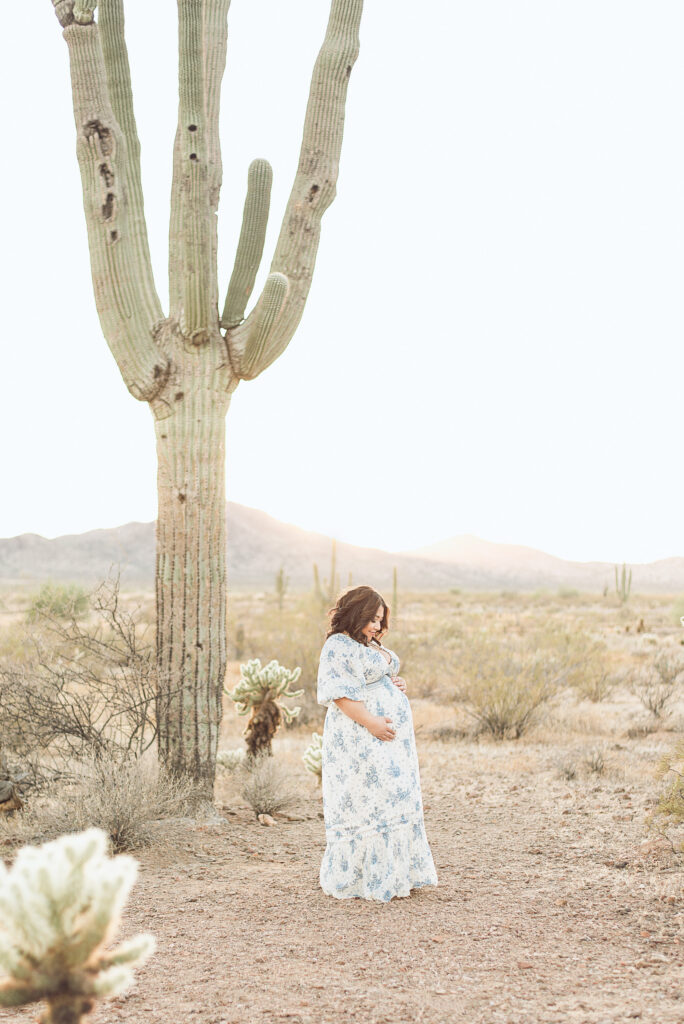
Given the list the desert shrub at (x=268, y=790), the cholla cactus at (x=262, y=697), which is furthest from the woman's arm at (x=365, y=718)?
the cholla cactus at (x=262, y=697)

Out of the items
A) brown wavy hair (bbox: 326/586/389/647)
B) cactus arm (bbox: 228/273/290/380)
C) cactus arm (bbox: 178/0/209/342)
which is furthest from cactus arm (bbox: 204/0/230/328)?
brown wavy hair (bbox: 326/586/389/647)

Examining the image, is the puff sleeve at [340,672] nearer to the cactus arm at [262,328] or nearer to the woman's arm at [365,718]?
the woman's arm at [365,718]

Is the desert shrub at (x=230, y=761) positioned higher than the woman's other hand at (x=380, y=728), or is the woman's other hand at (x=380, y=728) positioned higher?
the woman's other hand at (x=380, y=728)

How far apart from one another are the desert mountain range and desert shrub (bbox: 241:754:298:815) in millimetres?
68161

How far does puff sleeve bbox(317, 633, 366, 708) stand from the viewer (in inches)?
196

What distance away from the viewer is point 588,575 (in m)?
123

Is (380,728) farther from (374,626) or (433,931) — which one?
(433,931)

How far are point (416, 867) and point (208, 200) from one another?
4.94 meters

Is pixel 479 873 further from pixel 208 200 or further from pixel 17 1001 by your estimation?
pixel 208 200

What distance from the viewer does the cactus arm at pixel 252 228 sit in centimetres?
747

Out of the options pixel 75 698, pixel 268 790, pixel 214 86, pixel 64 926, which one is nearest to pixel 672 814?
pixel 268 790

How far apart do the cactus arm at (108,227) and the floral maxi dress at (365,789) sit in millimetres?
2847

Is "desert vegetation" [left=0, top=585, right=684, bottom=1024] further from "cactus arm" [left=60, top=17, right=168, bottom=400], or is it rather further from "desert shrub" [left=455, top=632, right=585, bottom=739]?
"cactus arm" [left=60, top=17, right=168, bottom=400]

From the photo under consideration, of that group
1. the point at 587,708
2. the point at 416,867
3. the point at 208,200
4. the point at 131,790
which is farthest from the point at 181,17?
the point at 587,708
